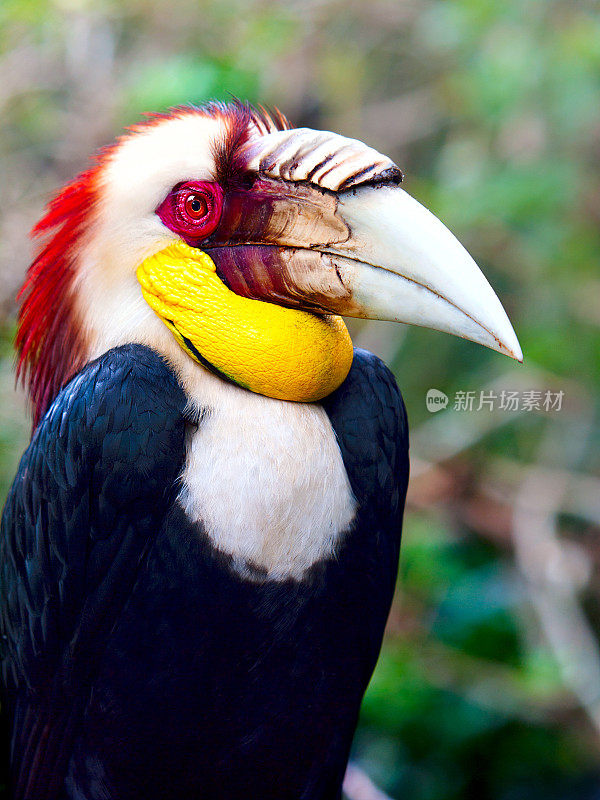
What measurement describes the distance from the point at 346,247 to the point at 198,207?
25 centimetres

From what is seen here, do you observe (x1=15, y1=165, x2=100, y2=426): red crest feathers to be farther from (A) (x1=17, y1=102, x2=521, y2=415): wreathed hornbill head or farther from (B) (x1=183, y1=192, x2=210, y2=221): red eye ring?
(B) (x1=183, y1=192, x2=210, y2=221): red eye ring

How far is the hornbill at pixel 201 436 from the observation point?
132 centimetres

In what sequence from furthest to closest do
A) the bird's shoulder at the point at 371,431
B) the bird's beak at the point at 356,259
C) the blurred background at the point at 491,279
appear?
the blurred background at the point at 491,279 < the bird's shoulder at the point at 371,431 < the bird's beak at the point at 356,259

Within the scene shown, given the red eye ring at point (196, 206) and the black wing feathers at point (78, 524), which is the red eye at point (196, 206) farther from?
the black wing feathers at point (78, 524)

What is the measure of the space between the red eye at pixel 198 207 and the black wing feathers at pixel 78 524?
0.21m

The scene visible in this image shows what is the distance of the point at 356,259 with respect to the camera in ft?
4.29

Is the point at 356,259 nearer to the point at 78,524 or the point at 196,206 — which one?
the point at 196,206
